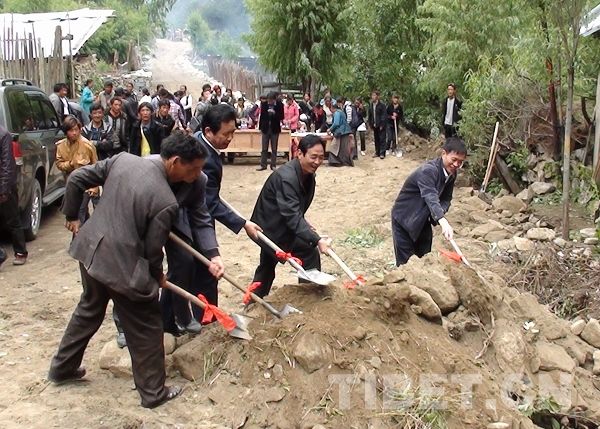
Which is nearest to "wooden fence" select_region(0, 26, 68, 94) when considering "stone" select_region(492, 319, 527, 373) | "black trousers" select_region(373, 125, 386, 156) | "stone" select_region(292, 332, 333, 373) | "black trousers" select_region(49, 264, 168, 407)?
"black trousers" select_region(373, 125, 386, 156)

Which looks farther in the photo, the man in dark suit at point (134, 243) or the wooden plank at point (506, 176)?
the wooden plank at point (506, 176)

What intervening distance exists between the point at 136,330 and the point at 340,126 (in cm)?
1127

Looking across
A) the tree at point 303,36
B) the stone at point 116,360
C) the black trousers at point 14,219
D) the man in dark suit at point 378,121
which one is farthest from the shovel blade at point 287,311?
the tree at point 303,36

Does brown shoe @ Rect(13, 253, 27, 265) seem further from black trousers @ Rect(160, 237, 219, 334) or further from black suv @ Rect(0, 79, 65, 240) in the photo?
black trousers @ Rect(160, 237, 219, 334)

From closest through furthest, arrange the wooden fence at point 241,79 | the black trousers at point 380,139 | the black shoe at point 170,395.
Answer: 1. the black shoe at point 170,395
2. the black trousers at point 380,139
3. the wooden fence at point 241,79

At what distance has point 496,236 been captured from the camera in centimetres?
875

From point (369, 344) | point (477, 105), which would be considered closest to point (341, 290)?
point (369, 344)

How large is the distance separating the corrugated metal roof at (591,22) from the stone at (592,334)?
4.55m

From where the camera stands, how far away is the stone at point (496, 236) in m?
8.66

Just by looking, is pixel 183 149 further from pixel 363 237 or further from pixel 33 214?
pixel 363 237

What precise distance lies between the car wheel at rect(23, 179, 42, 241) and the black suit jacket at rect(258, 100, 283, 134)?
20.3 feet

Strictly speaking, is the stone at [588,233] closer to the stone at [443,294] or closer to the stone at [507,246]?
the stone at [507,246]

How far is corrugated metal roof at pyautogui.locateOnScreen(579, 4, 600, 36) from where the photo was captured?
27.3ft

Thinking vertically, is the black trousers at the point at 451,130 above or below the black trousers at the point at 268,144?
above
